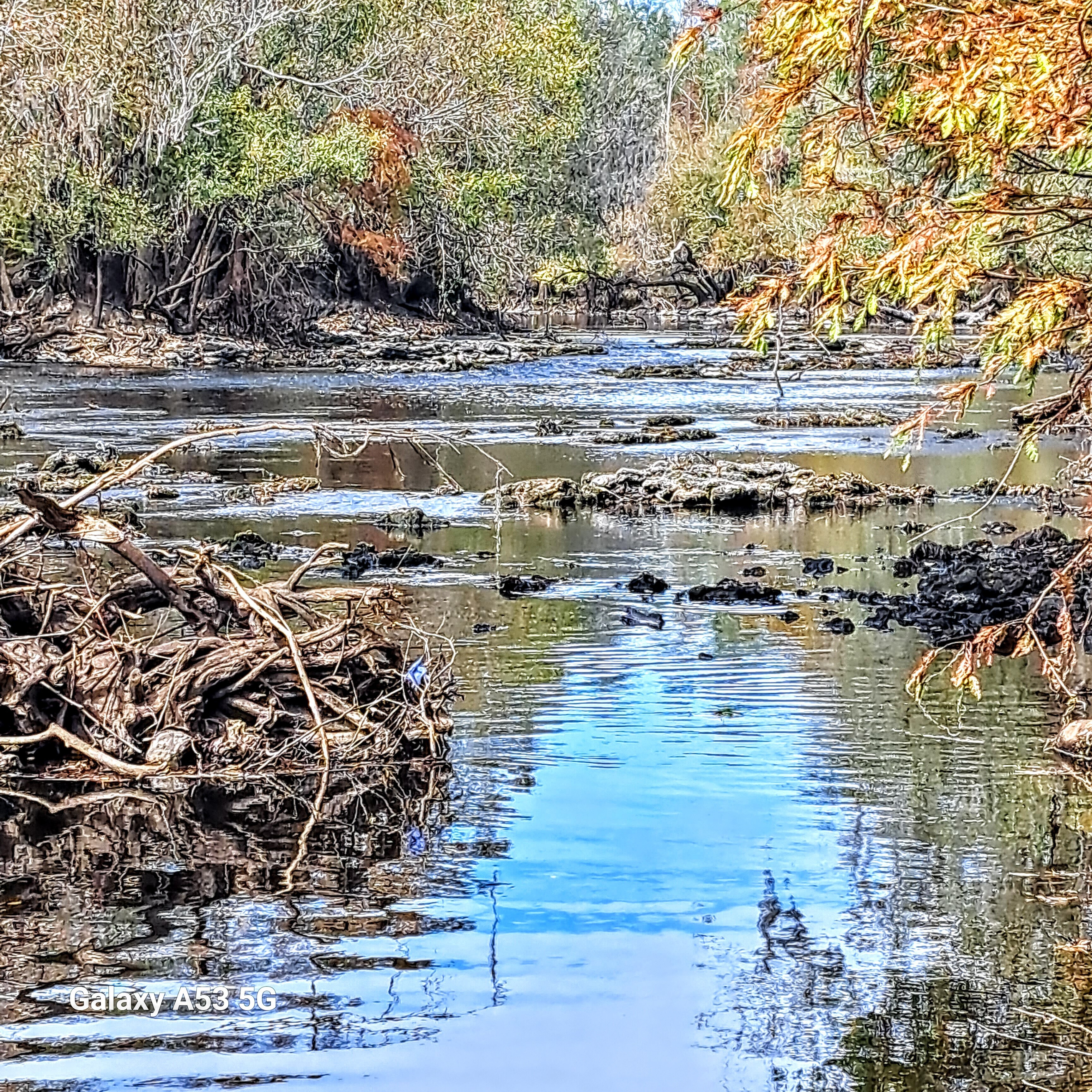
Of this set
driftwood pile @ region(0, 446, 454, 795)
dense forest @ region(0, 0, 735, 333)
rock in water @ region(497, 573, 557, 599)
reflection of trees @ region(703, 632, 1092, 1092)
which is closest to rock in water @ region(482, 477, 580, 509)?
rock in water @ region(497, 573, 557, 599)

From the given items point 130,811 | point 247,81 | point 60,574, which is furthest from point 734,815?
point 247,81

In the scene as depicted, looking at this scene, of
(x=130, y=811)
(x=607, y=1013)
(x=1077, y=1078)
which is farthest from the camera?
(x=130, y=811)

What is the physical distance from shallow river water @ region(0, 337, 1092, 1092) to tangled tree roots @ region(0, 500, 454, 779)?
0.43 m

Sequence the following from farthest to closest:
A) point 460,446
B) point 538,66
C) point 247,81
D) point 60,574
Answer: point 538,66 → point 247,81 → point 460,446 → point 60,574

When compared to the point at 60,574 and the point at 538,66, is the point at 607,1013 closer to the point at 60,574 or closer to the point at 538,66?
the point at 60,574

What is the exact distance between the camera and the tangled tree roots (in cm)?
947

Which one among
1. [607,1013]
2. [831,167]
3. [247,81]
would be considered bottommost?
[607,1013]

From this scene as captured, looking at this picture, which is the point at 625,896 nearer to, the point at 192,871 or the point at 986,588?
the point at 192,871

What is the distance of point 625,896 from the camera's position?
7965 millimetres

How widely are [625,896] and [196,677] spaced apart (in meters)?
2.66

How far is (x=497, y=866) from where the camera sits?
27.5ft

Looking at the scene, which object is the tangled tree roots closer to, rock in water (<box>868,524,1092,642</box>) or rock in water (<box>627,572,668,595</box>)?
rock in water (<box>868,524,1092,642</box>)

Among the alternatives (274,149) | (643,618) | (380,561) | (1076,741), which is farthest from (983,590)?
(274,149)

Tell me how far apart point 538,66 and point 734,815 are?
46324 millimetres
